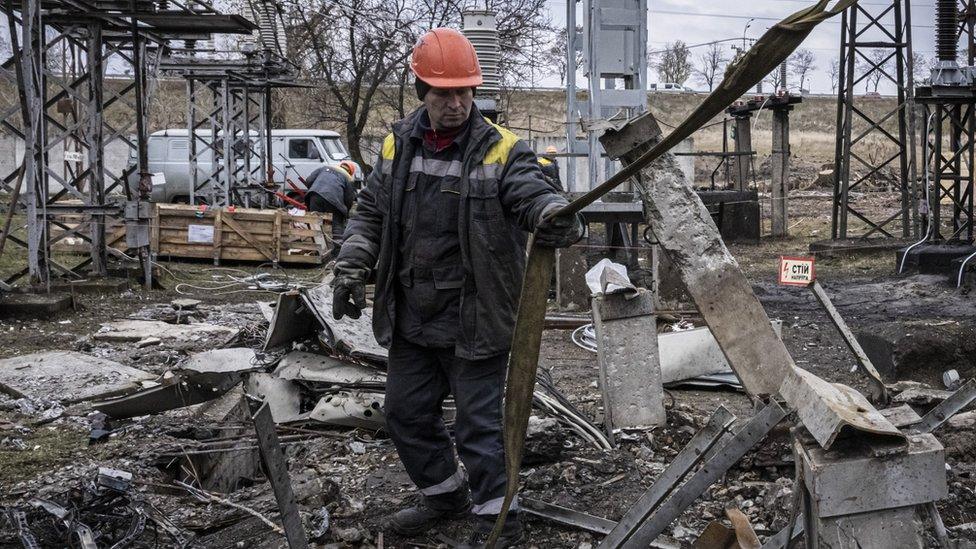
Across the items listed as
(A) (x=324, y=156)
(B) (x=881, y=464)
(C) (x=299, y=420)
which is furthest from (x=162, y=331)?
(A) (x=324, y=156)

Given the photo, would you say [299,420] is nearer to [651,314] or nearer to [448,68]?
[651,314]

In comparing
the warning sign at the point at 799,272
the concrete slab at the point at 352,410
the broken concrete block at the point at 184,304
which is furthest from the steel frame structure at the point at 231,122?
the warning sign at the point at 799,272

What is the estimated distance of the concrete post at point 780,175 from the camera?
65.3 feet

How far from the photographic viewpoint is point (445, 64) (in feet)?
11.2

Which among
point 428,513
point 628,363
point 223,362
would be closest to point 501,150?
point 428,513

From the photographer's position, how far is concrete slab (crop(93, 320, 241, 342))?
8.92 meters

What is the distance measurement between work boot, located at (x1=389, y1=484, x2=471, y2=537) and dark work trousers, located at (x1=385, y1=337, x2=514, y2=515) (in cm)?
4

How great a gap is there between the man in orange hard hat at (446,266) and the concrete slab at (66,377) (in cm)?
363

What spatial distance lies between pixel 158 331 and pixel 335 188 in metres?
4.79

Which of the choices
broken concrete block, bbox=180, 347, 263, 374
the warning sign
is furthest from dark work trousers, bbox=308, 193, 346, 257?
the warning sign

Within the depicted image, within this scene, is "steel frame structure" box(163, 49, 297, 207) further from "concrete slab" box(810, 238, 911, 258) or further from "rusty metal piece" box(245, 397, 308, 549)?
"rusty metal piece" box(245, 397, 308, 549)

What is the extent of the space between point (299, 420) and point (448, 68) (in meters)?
2.78

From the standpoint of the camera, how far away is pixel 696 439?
2.80m

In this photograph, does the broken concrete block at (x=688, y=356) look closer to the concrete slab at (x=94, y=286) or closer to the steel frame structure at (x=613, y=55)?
the steel frame structure at (x=613, y=55)
